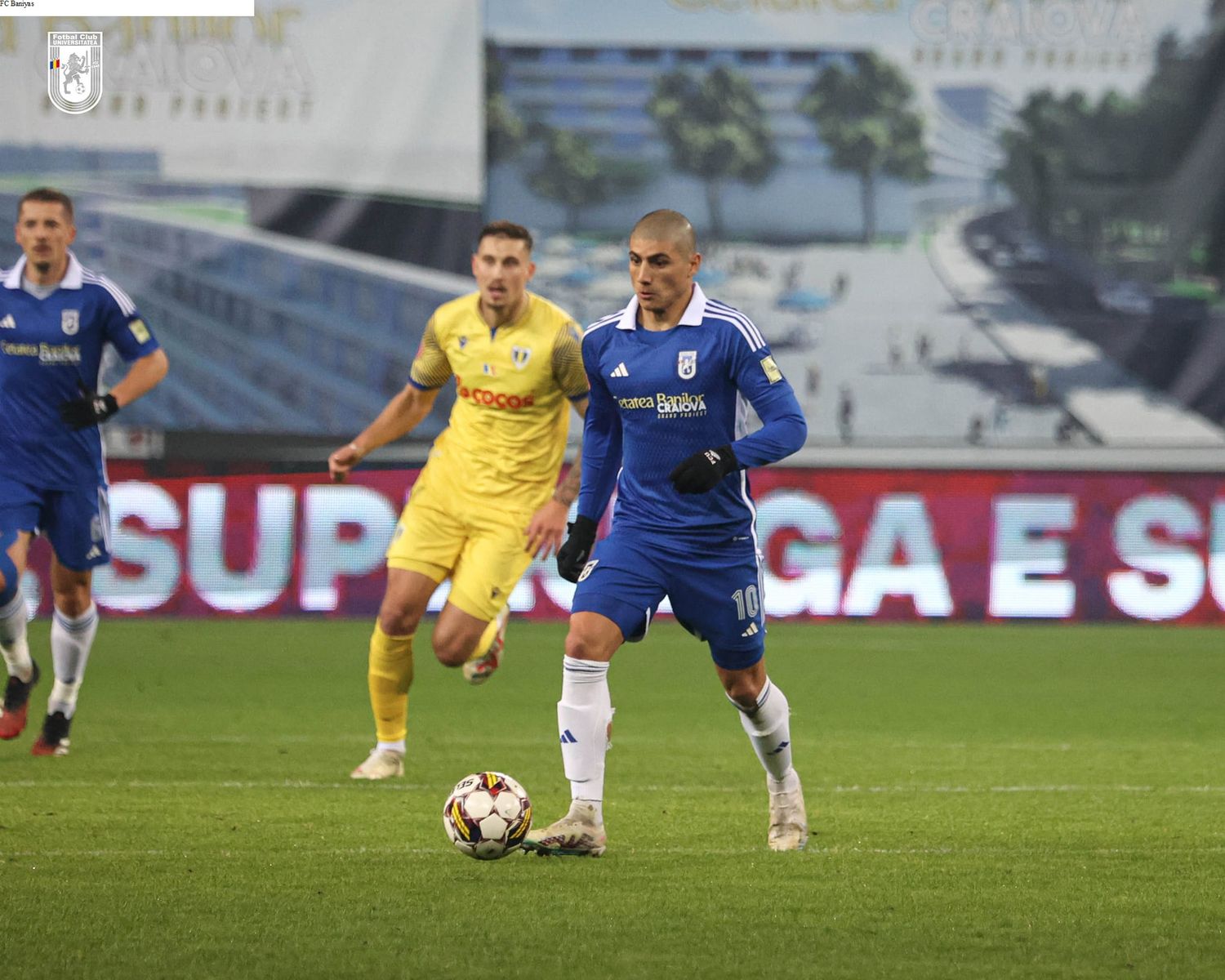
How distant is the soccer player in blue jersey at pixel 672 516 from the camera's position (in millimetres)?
6016

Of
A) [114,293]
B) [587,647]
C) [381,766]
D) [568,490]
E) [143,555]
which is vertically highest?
[114,293]

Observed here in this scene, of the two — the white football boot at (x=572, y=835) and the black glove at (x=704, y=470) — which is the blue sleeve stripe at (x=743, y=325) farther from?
the white football boot at (x=572, y=835)

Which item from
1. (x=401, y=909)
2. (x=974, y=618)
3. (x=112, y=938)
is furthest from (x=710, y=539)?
(x=974, y=618)

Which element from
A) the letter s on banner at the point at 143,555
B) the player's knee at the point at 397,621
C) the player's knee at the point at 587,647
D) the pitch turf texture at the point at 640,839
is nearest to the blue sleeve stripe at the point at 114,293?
the player's knee at the point at 397,621

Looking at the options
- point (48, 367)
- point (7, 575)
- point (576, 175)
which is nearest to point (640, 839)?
point (7, 575)

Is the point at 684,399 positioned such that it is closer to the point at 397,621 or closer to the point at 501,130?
the point at 397,621

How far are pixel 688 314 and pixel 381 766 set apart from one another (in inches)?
108

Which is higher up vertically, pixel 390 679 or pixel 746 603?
pixel 746 603

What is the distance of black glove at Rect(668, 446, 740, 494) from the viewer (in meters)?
5.79

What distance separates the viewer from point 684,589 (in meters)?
6.17

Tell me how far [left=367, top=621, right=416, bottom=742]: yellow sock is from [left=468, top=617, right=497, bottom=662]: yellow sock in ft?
1.47

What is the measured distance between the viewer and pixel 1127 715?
11.0 meters

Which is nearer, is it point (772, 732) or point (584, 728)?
point (584, 728)

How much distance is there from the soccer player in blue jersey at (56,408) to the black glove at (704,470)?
335 cm
